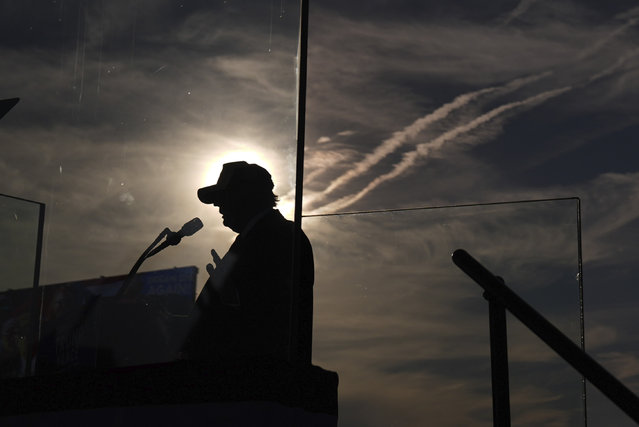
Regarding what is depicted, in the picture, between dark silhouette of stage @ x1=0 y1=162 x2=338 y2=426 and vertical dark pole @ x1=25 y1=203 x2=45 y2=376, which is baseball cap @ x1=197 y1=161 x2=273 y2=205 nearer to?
dark silhouette of stage @ x1=0 y1=162 x2=338 y2=426

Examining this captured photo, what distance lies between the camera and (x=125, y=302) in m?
2.21

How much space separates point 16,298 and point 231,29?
1104mm

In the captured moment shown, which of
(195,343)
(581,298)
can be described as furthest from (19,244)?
(581,298)

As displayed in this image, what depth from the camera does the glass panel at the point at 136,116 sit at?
2.23m

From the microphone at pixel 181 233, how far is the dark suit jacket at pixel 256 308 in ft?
0.39

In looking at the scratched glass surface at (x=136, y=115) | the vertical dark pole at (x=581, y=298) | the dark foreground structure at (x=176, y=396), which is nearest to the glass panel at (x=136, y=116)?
the scratched glass surface at (x=136, y=115)

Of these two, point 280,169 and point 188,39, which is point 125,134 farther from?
point 280,169

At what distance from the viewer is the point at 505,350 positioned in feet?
6.28

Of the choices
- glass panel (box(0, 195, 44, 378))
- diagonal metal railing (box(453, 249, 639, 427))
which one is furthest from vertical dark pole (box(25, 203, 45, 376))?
diagonal metal railing (box(453, 249, 639, 427))

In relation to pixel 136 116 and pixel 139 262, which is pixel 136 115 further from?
pixel 139 262

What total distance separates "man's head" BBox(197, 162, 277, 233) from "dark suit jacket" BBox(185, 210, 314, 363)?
0.11m

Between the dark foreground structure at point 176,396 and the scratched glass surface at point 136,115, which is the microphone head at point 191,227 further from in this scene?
the dark foreground structure at point 176,396

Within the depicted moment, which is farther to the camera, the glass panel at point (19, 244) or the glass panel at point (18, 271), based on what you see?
the glass panel at point (19, 244)

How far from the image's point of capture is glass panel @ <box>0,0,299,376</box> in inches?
87.8
